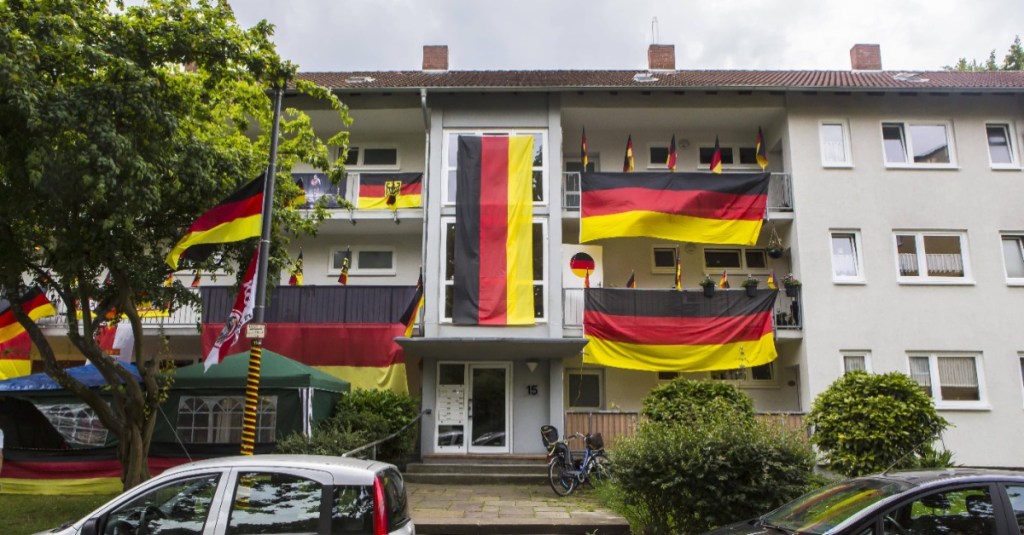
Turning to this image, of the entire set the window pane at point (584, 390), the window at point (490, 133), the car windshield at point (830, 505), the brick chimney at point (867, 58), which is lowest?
the car windshield at point (830, 505)

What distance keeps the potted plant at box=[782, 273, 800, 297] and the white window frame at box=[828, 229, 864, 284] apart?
0.95 m

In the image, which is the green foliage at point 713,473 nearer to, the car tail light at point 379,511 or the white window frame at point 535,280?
the car tail light at point 379,511

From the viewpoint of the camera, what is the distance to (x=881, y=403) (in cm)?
1195

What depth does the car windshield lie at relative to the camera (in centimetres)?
582

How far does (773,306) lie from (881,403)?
242 inches

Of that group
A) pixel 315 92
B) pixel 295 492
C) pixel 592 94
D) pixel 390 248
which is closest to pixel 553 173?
pixel 592 94

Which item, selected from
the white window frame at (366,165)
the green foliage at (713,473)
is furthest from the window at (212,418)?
the green foliage at (713,473)

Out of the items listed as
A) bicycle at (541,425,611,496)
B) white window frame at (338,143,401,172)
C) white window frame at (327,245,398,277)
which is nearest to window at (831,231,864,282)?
bicycle at (541,425,611,496)

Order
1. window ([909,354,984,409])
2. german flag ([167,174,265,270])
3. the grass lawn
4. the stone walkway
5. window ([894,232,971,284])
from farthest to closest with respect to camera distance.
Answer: window ([894,232,971,284]) < window ([909,354,984,409]) < the grass lawn < german flag ([167,174,265,270]) < the stone walkway

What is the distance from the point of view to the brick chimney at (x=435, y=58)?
25.6 meters

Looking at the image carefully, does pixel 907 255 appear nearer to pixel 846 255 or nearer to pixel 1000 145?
pixel 846 255

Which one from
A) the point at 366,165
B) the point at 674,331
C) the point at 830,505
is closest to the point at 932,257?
the point at 674,331

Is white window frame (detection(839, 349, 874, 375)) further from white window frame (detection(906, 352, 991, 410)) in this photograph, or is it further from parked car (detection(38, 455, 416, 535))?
parked car (detection(38, 455, 416, 535))

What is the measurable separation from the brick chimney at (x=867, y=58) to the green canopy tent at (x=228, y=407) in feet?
68.6
